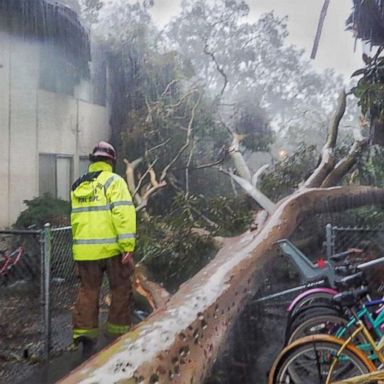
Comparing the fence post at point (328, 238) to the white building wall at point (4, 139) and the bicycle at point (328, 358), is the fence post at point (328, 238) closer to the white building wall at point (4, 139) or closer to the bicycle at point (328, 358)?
the bicycle at point (328, 358)

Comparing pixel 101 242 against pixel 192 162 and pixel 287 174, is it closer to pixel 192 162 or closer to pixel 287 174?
pixel 192 162

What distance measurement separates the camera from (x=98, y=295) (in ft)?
10.4

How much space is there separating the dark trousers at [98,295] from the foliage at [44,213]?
12.3 inches

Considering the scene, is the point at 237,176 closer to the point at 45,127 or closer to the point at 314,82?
the point at 314,82

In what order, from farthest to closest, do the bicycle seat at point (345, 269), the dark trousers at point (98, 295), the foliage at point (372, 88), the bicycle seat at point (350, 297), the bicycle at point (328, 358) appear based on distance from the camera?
the foliage at point (372, 88) → the dark trousers at point (98, 295) → the bicycle seat at point (345, 269) → the bicycle seat at point (350, 297) → the bicycle at point (328, 358)

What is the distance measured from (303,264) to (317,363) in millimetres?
627

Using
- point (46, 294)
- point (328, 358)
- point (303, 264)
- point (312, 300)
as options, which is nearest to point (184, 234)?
point (303, 264)

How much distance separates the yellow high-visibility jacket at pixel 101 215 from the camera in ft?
9.98

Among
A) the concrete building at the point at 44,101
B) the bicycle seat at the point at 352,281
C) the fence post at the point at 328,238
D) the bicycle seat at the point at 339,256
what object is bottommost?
the bicycle seat at the point at 352,281

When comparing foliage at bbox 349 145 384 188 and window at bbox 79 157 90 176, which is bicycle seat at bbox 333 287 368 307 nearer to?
foliage at bbox 349 145 384 188

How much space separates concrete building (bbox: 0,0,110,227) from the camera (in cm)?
310

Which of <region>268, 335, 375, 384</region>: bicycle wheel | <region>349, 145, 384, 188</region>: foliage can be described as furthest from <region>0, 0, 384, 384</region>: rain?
<region>268, 335, 375, 384</region>: bicycle wheel

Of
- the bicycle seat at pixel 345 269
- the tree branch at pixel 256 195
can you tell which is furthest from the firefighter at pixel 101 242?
the bicycle seat at pixel 345 269

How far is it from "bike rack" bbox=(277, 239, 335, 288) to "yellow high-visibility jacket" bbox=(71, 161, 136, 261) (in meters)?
0.93
